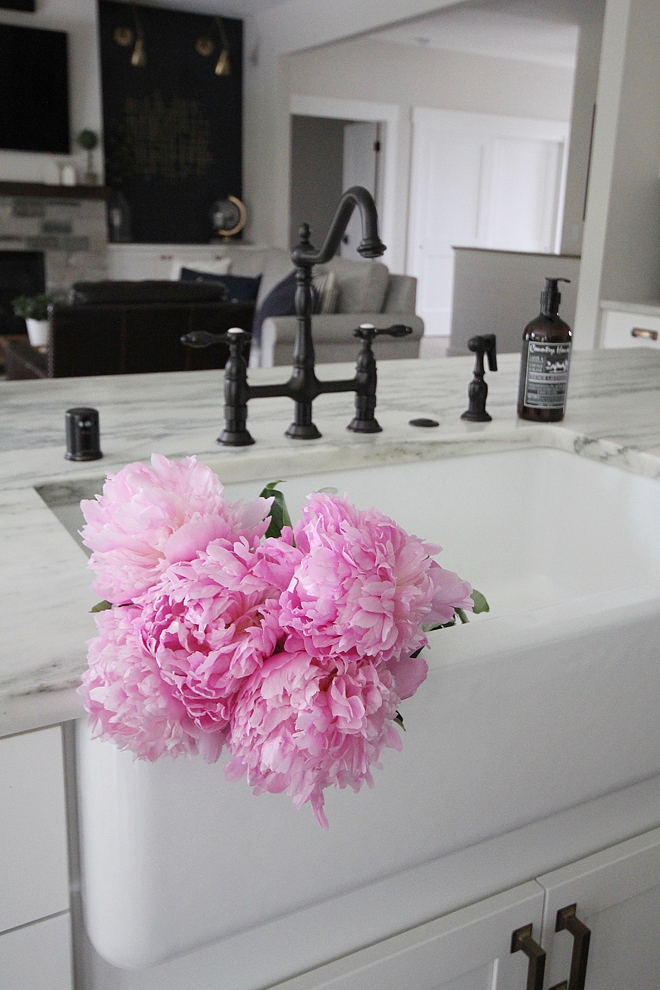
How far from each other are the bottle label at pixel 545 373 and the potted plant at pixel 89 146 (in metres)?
6.62

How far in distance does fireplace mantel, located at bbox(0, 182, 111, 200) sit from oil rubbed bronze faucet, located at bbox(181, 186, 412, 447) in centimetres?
639

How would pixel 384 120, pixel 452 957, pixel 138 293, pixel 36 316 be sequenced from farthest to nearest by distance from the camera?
pixel 384 120, pixel 36 316, pixel 138 293, pixel 452 957

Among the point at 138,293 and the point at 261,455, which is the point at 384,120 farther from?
the point at 261,455

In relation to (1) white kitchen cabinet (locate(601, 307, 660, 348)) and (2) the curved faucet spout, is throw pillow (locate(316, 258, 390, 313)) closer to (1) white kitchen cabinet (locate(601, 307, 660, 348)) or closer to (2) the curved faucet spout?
(1) white kitchen cabinet (locate(601, 307, 660, 348))

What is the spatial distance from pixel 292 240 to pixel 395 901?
951 centimetres

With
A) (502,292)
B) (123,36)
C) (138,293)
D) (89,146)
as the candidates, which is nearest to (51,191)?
(89,146)

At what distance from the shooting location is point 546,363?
57.2 inches

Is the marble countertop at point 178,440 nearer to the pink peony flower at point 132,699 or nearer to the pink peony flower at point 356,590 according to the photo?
the pink peony flower at point 132,699

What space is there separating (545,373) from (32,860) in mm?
1089

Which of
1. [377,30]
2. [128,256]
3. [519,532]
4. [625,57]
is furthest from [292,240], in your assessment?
[519,532]

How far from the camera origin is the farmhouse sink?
64 cm

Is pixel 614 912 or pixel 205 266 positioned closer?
pixel 614 912

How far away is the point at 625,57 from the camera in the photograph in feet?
12.7

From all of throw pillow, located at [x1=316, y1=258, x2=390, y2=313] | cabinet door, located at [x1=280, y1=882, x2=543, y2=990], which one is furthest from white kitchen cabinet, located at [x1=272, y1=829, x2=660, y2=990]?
throw pillow, located at [x1=316, y1=258, x2=390, y2=313]
